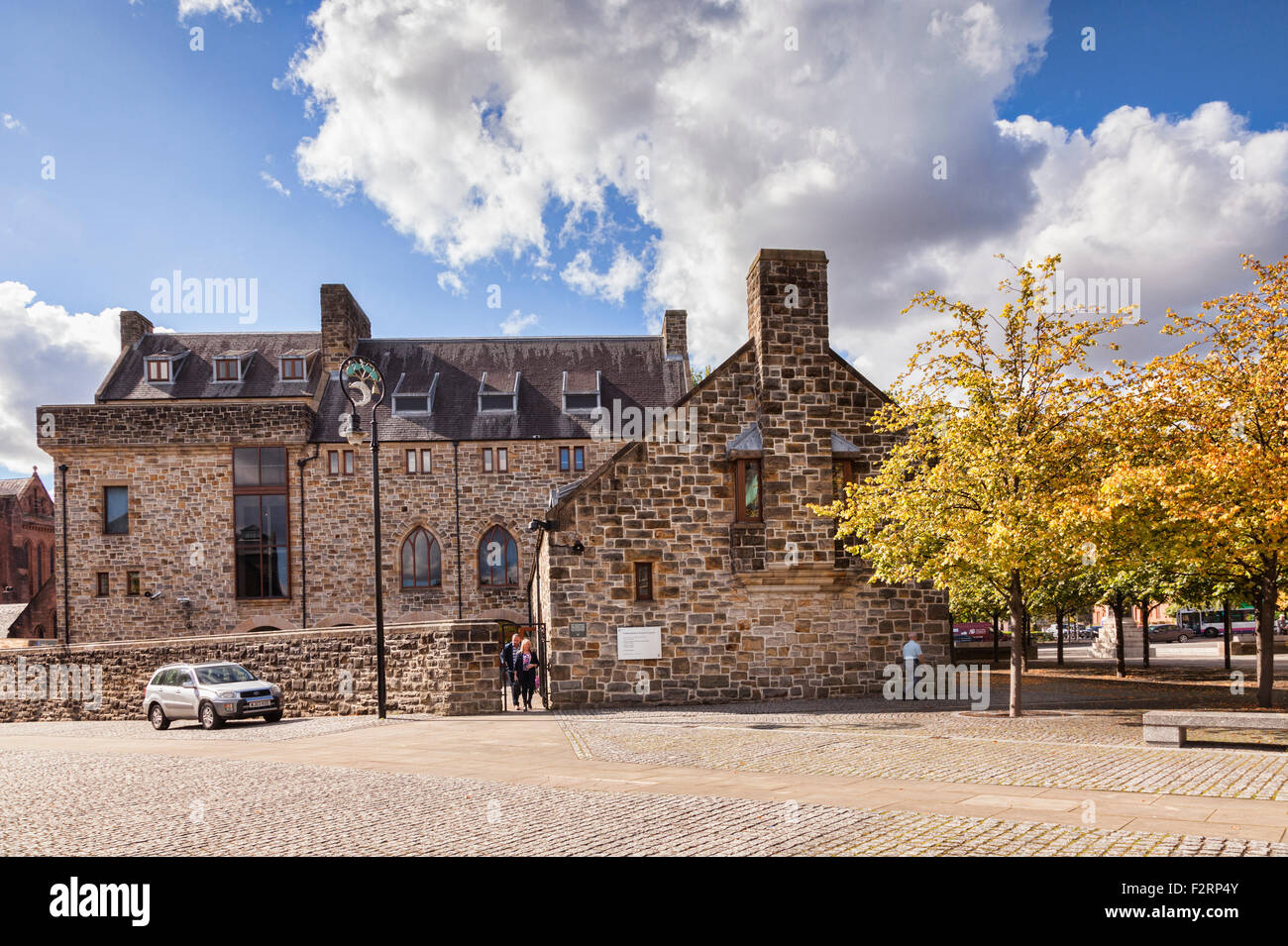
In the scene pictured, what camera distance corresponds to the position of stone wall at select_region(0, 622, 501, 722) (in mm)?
20375

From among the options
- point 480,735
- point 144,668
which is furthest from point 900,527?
point 144,668

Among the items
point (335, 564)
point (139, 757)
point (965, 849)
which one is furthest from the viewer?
point (335, 564)

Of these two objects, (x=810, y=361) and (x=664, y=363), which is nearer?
(x=810, y=361)

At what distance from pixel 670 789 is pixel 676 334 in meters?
33.3

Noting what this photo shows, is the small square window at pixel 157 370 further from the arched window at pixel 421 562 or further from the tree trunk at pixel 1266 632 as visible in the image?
the tree trunk at pixel 1266 632

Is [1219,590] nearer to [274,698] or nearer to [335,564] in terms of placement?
[274,698]

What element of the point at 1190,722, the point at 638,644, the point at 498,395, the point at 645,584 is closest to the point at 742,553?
the point at 645,584

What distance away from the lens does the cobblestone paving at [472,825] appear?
23.2ft

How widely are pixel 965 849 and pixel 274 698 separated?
1775 centimetres

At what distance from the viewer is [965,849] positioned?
22.4 feet

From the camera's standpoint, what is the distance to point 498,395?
129 feet

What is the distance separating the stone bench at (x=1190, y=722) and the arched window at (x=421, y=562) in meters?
28.3

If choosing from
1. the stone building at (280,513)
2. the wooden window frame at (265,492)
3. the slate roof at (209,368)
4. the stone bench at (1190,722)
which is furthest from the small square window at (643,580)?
the slate roof at (209,368)

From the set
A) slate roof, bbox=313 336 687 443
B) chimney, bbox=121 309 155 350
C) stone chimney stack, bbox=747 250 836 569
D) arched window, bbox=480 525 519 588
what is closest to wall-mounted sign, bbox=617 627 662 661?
stone chimney stack, bbox=747 250 836 569
